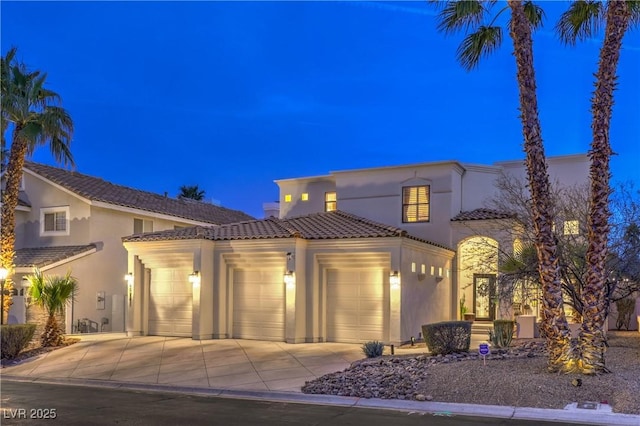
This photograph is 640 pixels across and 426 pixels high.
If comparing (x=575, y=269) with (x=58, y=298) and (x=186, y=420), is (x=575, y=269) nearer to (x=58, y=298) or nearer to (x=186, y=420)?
(x=186, y=420)

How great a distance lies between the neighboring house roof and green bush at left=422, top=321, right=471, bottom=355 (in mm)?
4563

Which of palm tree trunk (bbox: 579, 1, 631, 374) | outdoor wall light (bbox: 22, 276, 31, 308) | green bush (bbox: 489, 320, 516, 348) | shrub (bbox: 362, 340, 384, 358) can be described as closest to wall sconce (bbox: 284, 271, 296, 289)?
shrub (bbox: 362, 340, 384, 358)

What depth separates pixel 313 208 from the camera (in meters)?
28.5

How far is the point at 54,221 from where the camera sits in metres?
26.7

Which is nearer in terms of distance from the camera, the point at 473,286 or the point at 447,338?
the point at 447,338

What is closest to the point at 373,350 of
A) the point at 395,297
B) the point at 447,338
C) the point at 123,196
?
the point at 447,338

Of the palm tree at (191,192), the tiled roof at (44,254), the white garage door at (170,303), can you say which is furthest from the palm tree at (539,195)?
the palm tree at (191,192)

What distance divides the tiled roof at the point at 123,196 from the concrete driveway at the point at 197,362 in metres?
8.31

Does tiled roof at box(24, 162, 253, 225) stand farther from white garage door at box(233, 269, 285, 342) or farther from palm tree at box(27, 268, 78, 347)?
white garage door at box(233, 269, 285, 342)

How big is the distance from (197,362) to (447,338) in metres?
6.82

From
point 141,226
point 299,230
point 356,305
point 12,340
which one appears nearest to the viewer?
point 12,340

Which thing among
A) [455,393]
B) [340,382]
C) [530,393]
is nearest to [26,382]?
[340,382]

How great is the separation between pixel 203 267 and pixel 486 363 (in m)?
11.1

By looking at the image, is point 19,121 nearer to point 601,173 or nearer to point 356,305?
point 356,305
